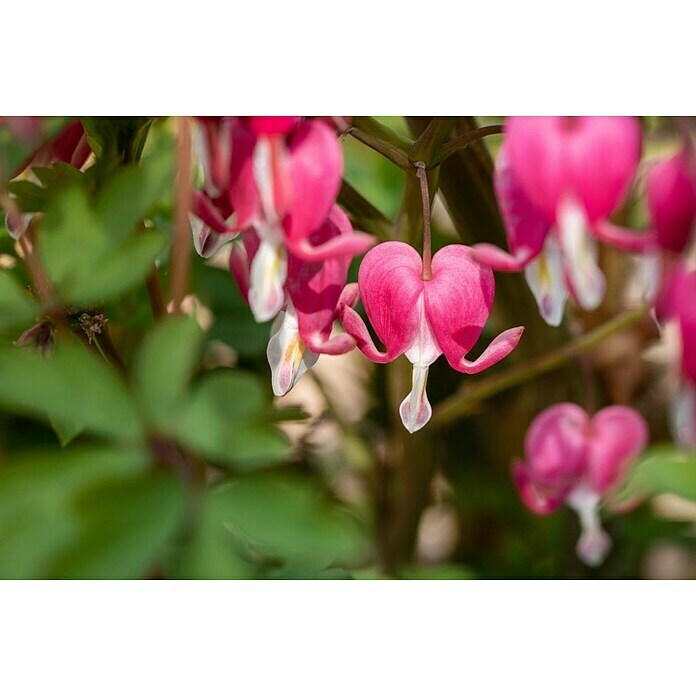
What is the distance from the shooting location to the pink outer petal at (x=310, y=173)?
765 mm

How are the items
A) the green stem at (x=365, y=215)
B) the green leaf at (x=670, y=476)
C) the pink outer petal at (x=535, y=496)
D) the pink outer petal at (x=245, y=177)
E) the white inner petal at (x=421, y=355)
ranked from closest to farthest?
the green leaf at (x=670, y=476) < the pink outer petal at (x=245, y=177) < the white inner petal at (x=421, y=355) < the green stem at (x=365, y=215) < the pink outer petal at (x=535, y=496)

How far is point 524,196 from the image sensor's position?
2.54ft

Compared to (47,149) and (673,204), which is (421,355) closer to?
(673,204)

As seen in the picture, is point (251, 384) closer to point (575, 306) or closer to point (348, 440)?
point (348, 440)

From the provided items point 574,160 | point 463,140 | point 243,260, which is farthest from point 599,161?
point 243,260

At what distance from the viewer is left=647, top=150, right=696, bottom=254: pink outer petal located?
2.48ft

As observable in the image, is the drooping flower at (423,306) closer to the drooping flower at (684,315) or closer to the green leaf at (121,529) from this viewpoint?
the drooping flower at (684,315)

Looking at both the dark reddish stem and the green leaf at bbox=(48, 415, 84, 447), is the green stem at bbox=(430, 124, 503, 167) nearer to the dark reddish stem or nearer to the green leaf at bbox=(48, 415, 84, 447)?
the dark reddish stem

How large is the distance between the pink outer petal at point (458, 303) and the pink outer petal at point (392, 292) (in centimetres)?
2

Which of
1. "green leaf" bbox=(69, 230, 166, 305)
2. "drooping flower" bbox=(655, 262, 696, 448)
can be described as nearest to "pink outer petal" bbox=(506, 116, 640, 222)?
"drooping flower" bbox=(655, 262, 696, 448)

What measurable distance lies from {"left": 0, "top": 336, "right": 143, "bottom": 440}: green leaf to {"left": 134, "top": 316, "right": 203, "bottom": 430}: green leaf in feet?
0.05

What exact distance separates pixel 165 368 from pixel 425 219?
33 cm

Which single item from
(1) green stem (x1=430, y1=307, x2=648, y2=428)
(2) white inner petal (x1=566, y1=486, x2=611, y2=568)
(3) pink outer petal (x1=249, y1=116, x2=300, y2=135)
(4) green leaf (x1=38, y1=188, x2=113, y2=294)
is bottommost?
(2) white inner petal (x1=566, y1=486, x2=611, y2=568)

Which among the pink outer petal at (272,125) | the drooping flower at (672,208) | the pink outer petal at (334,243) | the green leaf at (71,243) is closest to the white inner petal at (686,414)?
the drooping flower at (672,208)
